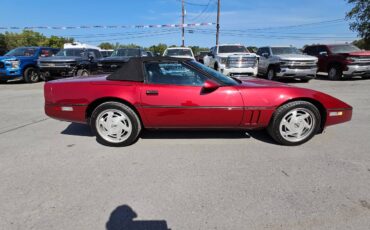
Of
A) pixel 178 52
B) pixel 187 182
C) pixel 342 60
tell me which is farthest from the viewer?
pixel 178 52

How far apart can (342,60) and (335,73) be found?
0.79 m

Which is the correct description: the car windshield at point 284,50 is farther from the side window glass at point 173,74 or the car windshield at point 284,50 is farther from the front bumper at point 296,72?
the side window glass at point 173,74

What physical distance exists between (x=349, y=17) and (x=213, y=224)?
3427 centimetres

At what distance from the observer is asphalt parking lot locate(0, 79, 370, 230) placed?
94.0 inches

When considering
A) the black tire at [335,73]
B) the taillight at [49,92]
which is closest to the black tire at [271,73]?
the black tire at [335,73]

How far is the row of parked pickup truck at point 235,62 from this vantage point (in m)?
12.1

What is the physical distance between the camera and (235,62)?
41.3ft

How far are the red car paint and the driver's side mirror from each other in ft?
0.18

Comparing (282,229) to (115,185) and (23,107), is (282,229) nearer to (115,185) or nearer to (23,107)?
(115,185)

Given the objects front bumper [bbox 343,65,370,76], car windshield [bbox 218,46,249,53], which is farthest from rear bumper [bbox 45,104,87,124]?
front bumper [bbox 343,65,370,76]

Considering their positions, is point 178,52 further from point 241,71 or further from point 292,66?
point 292,66

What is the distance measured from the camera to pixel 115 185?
9.75ft

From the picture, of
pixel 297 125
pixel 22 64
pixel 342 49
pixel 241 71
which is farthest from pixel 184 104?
pixel 342 49

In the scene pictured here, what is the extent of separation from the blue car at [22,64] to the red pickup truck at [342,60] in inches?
560
